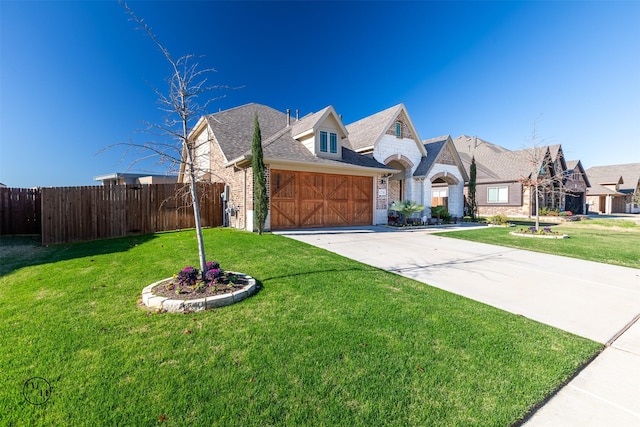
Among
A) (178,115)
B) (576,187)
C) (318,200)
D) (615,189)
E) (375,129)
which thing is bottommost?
(318,200)

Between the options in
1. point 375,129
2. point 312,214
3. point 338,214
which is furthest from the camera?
point 375,129

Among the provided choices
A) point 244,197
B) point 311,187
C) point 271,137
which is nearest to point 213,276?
point 244,197

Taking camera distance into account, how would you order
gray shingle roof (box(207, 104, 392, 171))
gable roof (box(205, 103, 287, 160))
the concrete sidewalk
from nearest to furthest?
the concrete sidewalk < gray shingle roof (box(207, 104, 392, 171)) < gable roof (box(205, 103, 287, 160))

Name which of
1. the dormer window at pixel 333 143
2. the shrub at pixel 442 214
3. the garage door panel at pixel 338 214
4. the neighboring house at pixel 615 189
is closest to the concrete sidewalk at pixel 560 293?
the garage door panel at pixel 338 214

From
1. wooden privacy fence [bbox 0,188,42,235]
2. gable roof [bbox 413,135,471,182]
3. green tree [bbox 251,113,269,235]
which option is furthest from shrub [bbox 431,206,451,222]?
wooden privacy fence [bbox 0,188,42,235]

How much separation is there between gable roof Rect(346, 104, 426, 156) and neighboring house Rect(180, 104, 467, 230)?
0.22 feet

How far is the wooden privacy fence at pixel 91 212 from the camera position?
963cm

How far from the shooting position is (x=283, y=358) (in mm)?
2832

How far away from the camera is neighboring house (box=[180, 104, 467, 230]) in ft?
41.0

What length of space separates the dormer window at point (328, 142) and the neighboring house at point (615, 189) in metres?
42.6

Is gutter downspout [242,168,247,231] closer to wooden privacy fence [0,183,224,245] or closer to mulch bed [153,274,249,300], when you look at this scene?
wooden privacy fence [0,183,224,245]

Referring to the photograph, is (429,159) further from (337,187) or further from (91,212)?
(91,212)

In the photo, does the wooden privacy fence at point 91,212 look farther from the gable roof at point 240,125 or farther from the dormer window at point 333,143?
the dormer window at point 333,143

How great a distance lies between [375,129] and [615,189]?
45.0 meters
